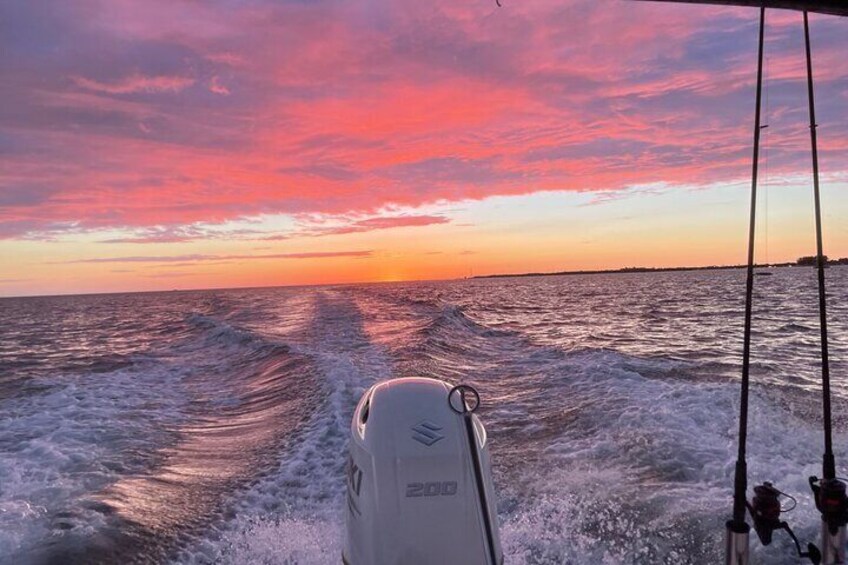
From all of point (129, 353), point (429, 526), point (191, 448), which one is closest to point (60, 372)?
point (129, 353)

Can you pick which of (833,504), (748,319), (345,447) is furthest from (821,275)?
(345,447)

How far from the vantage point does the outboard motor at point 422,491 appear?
297 centimetres

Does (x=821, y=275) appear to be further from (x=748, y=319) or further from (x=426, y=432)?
(x=426, y=432)

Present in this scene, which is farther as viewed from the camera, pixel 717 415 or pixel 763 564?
pixel 717 415

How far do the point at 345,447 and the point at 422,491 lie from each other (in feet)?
12.9

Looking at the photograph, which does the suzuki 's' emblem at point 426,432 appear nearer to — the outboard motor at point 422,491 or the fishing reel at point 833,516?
the outboard motor at point 422,491

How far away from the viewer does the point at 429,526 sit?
9.82 ft

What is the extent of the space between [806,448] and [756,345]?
9.20m

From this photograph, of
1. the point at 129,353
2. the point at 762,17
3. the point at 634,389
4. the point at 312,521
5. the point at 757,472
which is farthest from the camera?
the point at 129,353

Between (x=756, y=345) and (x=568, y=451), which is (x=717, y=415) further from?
(x=756, y=345)

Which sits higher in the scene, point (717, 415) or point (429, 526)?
point (429, 526)

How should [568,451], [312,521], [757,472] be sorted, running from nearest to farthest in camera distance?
[312,521] → [757,472] → [568,451]

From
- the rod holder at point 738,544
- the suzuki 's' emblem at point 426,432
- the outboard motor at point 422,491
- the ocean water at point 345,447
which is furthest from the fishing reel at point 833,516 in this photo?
the suzuki 's' emblem at point 426,432

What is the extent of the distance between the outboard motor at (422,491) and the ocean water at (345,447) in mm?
1241
